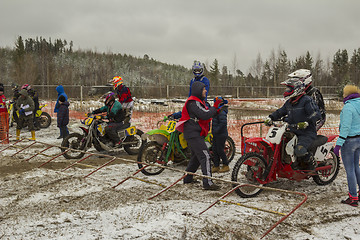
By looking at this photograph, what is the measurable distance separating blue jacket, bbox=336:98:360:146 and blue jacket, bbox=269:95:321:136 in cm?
67

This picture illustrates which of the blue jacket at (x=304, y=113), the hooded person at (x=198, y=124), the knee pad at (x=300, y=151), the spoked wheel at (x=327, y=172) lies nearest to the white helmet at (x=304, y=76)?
the blue jacket at (x=304, y=113)

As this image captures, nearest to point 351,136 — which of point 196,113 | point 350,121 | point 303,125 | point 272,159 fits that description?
point 350,121

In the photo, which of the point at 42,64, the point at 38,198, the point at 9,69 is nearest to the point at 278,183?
the point at 38,198

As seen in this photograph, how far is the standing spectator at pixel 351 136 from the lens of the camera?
15.8 feet

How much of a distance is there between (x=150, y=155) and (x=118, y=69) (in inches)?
2290

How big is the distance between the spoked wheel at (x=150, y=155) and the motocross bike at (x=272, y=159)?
1875 millimetres

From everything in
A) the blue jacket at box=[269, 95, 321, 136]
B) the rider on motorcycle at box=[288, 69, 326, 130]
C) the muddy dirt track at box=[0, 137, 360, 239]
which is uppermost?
the rider on motorcycle at box=[288, 69, 326, 130]

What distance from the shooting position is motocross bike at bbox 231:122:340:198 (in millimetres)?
5352

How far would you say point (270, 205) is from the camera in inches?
194

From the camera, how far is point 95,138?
8438 mm

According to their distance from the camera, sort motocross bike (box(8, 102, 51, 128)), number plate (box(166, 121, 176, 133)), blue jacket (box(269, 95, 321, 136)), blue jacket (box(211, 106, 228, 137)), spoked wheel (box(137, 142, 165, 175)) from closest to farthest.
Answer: blue jacket (box(269, 95, 321, 136)) → spoked wheel (box(137, 142, 165, 175)) → number plate (box(166, 121, 176, 133)) → blue jacket (box(211, 106, 228, 137)) → motocross bike (box(8, 102, 51, 128))

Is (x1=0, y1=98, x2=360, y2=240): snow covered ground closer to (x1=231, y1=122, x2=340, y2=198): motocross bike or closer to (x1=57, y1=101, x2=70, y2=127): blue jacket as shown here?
(x1=231, y1=122, x2=340, y2=198): motocross bike

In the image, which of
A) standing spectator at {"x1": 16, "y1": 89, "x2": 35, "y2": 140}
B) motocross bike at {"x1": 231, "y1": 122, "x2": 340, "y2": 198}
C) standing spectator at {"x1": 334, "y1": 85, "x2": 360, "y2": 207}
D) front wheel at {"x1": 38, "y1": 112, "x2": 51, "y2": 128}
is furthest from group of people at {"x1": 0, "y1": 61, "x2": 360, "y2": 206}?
front wheel at {"x1": 38, "y1": 112, "x2": 51, "y2": 128}

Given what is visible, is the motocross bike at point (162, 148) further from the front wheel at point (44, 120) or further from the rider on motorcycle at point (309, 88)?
the front wheel at point (44, 120)
